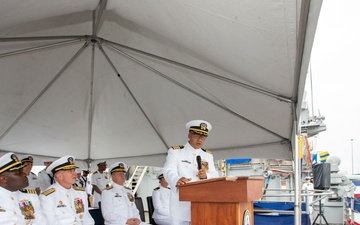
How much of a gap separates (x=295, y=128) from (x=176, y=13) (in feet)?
7.08

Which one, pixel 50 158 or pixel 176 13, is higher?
pixel 176 13

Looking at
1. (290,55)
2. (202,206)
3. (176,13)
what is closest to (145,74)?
(176,13)

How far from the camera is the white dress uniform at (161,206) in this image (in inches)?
231

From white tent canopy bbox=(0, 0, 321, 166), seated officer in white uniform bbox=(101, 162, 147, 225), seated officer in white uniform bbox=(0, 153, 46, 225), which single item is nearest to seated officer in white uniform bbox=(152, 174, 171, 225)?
seated officer in white uniform bbox=(101, 162, 147, 225)

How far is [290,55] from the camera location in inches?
121

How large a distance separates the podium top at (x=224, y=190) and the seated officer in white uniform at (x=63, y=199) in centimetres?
194

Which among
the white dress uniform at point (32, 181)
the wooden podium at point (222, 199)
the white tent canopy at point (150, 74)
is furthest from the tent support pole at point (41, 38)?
the white dress uniform at point (32, 181)

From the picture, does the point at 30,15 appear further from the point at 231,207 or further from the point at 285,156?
the point at 285,156

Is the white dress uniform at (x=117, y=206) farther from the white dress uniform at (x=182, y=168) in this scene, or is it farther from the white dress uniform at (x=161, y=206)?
the white dress uniform at (x=182, y=168)

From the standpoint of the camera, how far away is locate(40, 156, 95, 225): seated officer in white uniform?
3824 millimetres

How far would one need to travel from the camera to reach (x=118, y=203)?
5.26 metres

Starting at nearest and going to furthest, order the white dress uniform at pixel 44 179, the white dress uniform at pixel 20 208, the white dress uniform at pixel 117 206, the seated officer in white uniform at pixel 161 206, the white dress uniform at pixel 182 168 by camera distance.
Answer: the white dress uniform at pixel 20 208, the white dress uniform at pixel 182 168, the white dress uniform at pixel 117 206, the seated officer in white uniform at pixel 161 206, the white dress uniform at pixel 44 179

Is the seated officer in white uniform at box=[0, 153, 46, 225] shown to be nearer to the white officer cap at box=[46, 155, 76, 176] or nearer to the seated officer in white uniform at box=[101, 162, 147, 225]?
the white officer cap at box=[46, 155, 76, 176]

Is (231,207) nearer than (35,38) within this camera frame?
Yes
